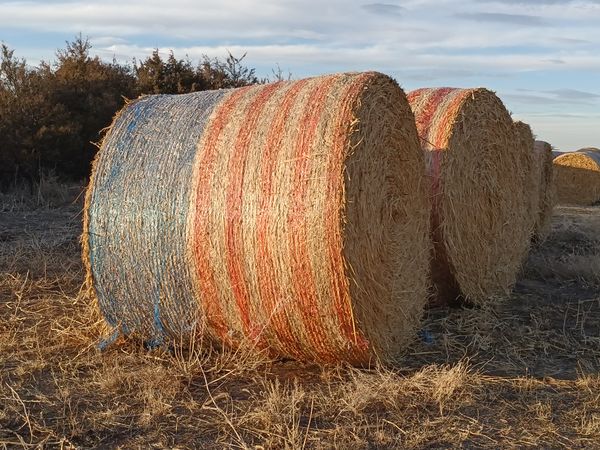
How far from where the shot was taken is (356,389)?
403cm

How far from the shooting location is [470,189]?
603 centimetres

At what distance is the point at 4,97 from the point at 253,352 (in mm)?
9005

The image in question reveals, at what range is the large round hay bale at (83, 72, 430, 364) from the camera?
13.4 feet

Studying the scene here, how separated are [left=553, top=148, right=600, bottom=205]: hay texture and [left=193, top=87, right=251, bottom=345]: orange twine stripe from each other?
43.3 ft

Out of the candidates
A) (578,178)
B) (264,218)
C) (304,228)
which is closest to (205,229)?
(264,218)

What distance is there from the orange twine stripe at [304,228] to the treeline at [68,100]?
329 inches

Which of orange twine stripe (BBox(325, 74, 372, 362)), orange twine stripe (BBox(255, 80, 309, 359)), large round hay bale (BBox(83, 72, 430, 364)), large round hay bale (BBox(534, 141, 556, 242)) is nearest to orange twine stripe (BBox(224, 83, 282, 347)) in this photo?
large round hay bale (BBox(83, 72, 430, 364))

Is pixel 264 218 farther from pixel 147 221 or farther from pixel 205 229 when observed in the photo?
pixel 147 221

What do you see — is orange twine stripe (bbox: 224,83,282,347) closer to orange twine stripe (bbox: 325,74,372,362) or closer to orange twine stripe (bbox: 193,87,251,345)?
orange twine stripe (bbox: 193,87,251,345)

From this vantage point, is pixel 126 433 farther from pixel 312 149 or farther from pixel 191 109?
pixel 191 109

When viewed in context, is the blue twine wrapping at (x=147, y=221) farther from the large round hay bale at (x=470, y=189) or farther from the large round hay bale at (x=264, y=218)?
the large round hay bale at (x=470, y=189)

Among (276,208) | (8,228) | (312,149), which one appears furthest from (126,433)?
(8,228)

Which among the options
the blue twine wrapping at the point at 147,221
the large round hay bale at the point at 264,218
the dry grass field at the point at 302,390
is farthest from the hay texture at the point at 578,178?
the blue twine wrapping at the point at 147,221

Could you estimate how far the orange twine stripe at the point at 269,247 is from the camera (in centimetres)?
412
